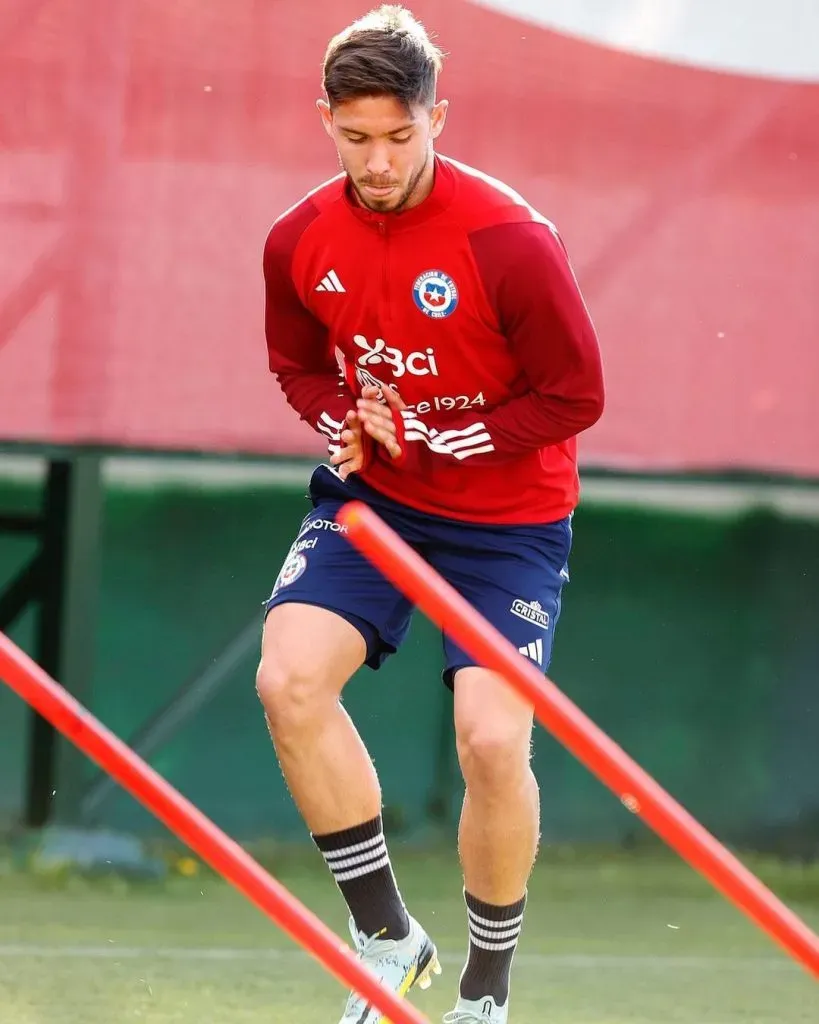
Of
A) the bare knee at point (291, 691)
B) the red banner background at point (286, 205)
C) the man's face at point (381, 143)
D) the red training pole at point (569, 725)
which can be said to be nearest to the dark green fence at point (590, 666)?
the red banner background at point (286, 205)

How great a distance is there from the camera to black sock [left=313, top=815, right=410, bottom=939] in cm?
294

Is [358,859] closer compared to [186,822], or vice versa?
[186,822]

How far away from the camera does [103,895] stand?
4.53 meters

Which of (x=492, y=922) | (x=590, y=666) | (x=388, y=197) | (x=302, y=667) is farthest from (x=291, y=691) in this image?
(x=590, y=666)

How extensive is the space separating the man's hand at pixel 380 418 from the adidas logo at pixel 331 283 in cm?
18

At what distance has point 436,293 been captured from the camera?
287 centimetres

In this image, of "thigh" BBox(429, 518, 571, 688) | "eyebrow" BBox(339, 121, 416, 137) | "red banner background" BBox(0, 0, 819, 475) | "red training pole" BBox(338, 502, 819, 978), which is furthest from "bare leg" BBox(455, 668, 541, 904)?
"red banner background" BBox(0, 0, 819, 475)

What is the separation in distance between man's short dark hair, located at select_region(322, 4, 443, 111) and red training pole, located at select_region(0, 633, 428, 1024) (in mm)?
958

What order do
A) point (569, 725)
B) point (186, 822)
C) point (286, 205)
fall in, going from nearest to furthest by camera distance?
point (569, 725)
point (186, 822)
point (286, 205)

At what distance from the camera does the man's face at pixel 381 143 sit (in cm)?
267

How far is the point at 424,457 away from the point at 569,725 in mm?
904

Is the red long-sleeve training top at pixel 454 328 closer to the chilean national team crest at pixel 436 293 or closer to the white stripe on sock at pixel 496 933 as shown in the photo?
the chilean national team crest at pixel 436 293

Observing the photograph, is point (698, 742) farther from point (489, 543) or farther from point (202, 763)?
point (489, 543)

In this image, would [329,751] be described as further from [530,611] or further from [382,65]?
[382,65]
